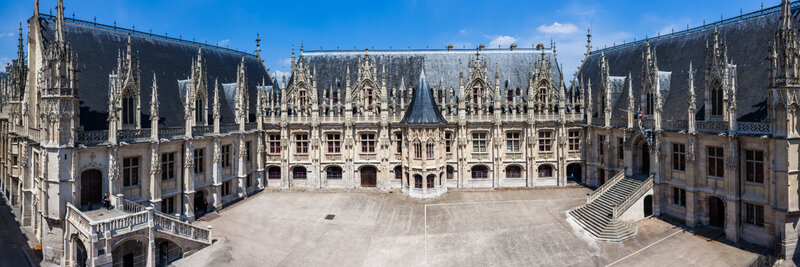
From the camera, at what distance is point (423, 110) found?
37.2 meters

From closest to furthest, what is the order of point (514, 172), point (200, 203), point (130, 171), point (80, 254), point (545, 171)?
1. point (80, 254)
2. point (130, 171)
3. point (200, 203)
4. point (514, 172)
5. point (545, 171)

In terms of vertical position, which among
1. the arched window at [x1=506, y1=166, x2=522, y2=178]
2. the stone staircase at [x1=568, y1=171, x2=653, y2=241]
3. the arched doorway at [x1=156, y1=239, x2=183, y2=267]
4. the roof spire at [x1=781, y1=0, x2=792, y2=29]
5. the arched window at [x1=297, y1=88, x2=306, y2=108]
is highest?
the roof spire at [x1=781, y1=0, x2=792, y2=29]

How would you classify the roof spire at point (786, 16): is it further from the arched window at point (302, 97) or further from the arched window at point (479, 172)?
the arched window at point (302, 97)

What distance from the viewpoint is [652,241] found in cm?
2516

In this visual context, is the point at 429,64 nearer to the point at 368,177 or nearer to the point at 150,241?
the point at 368,177

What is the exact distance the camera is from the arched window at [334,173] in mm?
40094

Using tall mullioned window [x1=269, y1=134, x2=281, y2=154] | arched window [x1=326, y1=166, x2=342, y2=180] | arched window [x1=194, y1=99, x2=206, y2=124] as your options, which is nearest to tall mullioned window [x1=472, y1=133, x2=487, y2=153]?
arched window [x1=326, y1=166, x2=342, y2=180]

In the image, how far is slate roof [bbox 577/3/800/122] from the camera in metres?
25.2

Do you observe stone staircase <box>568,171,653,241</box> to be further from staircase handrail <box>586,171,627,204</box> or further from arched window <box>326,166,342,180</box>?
arched window <box>326,166,342,180</box>

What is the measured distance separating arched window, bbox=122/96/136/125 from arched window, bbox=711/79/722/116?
125ft

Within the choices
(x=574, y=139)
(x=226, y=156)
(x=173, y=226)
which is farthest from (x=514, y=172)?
(x=173, y=226)

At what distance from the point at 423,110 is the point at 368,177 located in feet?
29.1

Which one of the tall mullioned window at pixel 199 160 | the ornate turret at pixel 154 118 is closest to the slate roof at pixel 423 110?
the tall mullioned window at pixel 199 160

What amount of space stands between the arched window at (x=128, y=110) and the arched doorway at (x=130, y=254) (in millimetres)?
8501
